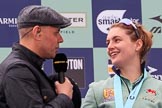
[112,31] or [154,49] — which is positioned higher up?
[112,31]

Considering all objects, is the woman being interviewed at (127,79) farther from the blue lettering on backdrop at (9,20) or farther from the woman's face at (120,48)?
the blue lettering on backdrop at (9,20)

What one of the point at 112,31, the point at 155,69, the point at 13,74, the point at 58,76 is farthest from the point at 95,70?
the point at 13,74

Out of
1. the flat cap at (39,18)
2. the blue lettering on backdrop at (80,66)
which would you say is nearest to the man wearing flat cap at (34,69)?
the flat cap at (39,18)

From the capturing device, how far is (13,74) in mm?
1499

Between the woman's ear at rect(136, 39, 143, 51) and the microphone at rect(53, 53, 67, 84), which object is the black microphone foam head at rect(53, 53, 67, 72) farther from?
the woman's ear at rect(136, 39, 143, 51)

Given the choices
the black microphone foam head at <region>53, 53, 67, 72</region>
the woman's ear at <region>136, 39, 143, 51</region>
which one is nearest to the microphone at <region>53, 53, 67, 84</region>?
the black microphone foam head at <region>53, 53, 67, 72</region>

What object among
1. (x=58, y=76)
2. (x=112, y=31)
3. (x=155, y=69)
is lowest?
(x=155, y=69)

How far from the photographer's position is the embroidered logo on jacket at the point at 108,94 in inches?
72.3

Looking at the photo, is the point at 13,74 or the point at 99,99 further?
the point at 99,99

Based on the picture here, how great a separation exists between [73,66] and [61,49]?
0.13m

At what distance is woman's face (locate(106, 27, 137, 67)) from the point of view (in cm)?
185

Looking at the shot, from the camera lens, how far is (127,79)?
1.88 m

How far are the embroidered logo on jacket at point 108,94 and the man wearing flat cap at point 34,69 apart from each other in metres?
0.16

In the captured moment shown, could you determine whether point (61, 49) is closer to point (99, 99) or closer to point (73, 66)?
point (73, 66)
